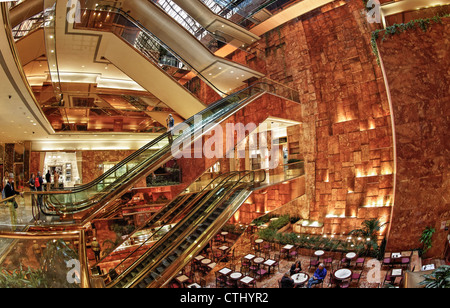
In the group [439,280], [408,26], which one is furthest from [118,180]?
[408,26]

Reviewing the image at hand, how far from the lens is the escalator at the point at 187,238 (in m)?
7.02

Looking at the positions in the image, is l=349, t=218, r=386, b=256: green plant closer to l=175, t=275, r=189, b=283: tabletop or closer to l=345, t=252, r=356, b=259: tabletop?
l=345, t=252, r=356, b=259: tabletop

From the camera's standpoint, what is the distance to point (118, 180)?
8.41 metres

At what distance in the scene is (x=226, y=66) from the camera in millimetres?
13273

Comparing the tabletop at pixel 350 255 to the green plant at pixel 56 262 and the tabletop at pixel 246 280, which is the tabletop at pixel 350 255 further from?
the green plant at pixel 56 262

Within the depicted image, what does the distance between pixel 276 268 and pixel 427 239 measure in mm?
4555

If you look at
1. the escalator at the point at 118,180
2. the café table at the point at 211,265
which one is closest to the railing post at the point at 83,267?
the escalator at the point at 118,180

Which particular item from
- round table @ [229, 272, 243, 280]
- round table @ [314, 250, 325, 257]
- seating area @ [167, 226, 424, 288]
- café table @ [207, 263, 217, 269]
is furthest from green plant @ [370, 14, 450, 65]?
café table @ [207, 263, 217, 269]

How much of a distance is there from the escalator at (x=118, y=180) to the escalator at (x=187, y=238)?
6.26 feet

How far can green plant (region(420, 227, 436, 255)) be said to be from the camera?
820 centimetres

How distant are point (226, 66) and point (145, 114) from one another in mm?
5701

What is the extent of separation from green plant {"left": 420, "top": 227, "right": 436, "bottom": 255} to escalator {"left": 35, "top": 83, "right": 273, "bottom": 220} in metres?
7.36

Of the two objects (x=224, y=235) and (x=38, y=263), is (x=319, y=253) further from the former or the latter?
(x=38, y=263)
